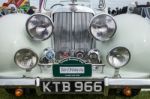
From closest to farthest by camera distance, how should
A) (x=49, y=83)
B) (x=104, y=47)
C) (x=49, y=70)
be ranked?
(x=49, y=83) < (x=49, y=70) < (x=104, y=47)

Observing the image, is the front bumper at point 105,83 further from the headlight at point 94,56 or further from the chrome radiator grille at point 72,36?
the chrome radiator grille at point 72,36

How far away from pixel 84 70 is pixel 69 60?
0.64ft

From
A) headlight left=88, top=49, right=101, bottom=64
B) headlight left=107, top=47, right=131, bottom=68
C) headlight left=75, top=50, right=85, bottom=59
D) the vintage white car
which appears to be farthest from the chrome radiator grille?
headlight left=107, top=47, right=131, bottom=68

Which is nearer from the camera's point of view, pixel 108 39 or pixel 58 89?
pixel 58 89

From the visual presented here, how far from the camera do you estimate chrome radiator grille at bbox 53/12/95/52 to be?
4492 millimetres

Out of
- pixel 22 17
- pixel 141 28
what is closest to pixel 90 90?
pixel 141 28

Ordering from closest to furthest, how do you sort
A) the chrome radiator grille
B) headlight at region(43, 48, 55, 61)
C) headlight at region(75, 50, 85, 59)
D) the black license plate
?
1. the black license plate
2. headlight at region(43, 48, 55, 61)
3. headlight at region(75, 50, 85, 59)
4. the chrome radiator grille

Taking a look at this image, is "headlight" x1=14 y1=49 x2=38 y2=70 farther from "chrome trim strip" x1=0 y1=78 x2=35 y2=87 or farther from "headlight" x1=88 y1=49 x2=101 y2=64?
"headlight" x1=88 y1=49 x2=101 y2=64

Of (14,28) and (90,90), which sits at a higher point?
(14,28)

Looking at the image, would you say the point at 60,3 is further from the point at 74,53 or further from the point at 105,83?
the point at 105,83

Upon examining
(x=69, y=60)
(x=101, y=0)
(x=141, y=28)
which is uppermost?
(x=101, y=0)

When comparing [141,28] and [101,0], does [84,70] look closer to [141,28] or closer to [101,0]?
[141,28]

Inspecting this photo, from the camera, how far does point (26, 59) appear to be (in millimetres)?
3727

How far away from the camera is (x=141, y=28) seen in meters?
4.10
